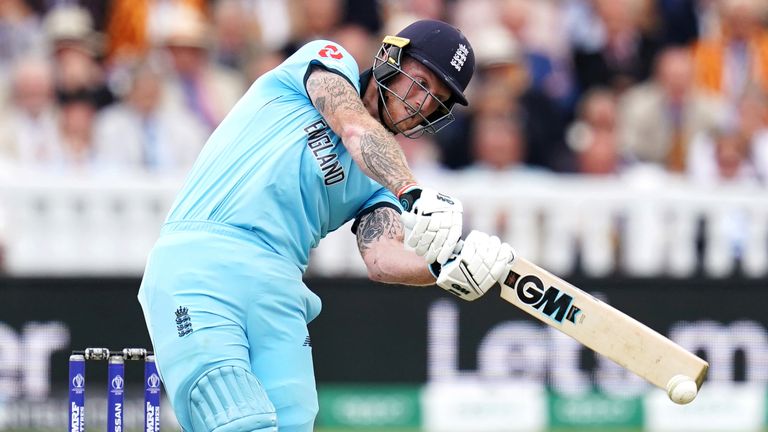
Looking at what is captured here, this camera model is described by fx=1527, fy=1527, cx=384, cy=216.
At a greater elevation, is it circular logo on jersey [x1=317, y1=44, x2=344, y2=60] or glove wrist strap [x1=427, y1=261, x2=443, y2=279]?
circular logo on jersey [x1=317, y1=44, x2=344, y2=60]

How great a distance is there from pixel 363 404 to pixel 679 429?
210 centimetres

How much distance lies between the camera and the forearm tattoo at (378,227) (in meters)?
5.25

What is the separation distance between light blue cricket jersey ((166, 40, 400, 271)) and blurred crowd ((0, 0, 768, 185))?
16.8 ft

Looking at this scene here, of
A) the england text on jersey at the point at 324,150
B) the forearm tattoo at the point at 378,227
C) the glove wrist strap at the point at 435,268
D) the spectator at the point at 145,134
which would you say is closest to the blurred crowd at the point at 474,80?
the spectator at the point at 145,134

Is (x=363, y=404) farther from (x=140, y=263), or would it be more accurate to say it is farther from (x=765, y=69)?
(x=765, y=69)

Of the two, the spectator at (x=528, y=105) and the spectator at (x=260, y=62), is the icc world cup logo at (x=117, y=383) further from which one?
the spectator at (x=528, y=105)

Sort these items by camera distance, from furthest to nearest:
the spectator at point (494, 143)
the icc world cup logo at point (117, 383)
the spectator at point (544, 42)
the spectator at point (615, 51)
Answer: the spectator at point (615, 51)
the spectator at point (544, 42)
the spectator at point (494, 143)
the icc world cup logo at point (117, 383)

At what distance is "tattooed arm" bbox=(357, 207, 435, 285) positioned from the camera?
16.8 feet

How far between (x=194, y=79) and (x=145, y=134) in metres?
0.65

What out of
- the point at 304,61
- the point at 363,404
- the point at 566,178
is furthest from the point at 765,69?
the point at 304,61

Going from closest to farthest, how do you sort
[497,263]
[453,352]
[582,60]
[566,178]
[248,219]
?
[497,263] < [248,219] < [453,352] < [566,178] < [582,60]

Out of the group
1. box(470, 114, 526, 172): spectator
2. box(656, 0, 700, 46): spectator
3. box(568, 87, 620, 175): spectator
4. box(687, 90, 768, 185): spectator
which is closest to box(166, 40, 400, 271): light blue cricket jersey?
box(470, 114, 526, 172): spectator

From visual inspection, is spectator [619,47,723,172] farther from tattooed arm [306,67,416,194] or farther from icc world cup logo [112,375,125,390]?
icc world cup logo [112,375,125,390]

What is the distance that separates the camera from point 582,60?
38.4 ft
